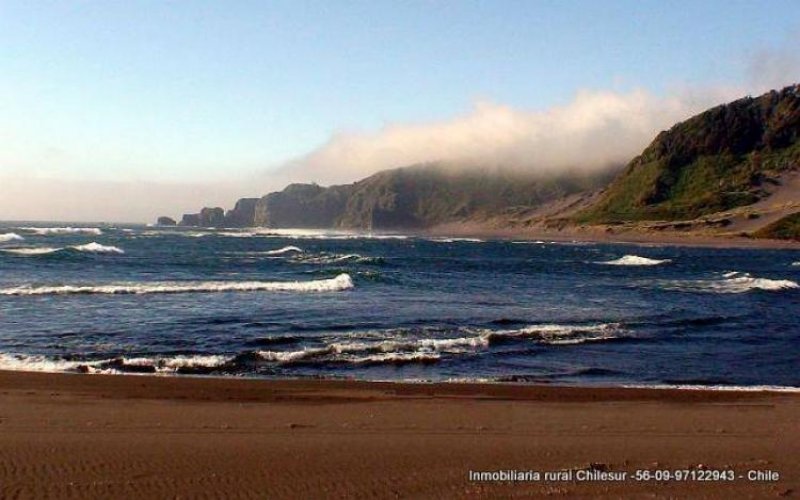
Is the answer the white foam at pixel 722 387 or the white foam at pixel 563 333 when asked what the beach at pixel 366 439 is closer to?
the white foam at pixel 722 387

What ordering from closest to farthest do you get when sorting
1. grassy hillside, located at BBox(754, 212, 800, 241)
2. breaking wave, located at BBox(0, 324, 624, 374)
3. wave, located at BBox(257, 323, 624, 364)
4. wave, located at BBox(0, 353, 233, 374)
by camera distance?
wave, located at BBox(0, 353, 233, 374)
breaking wave, located at BBox(0, 324, 624, 374)
wave, located at BBox(257, 323, 624, 364)
grassy hillside, located at BBox(754, 212, 800, 241)

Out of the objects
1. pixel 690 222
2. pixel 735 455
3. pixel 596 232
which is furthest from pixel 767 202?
pixel 735 455

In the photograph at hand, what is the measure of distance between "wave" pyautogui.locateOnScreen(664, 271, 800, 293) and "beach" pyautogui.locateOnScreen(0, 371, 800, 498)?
27047 millimetres

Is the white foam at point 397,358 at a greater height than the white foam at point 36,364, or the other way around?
the white foam at point 36,364

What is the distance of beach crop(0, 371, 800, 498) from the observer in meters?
7.40

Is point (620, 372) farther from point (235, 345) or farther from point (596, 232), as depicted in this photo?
point (596, 232)

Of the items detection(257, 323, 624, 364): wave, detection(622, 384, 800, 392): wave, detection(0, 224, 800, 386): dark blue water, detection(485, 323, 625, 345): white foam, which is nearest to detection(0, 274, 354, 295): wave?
detection(0, 224, 800, 386): dark blue water

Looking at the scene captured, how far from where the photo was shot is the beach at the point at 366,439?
291 inches

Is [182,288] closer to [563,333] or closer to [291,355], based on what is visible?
[291,355]

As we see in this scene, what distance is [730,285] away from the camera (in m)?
41.8

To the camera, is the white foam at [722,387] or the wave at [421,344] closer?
the white foam at [722,387]

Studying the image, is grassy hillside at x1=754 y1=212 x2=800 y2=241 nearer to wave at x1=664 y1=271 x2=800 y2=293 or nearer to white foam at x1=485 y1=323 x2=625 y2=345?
wave at x1=664 y1=271 x2=800 y2=293

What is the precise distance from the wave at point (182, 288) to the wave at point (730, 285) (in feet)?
65.7

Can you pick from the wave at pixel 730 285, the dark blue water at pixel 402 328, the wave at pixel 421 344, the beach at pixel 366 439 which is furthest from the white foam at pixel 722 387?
the wave at pixel 730 285
